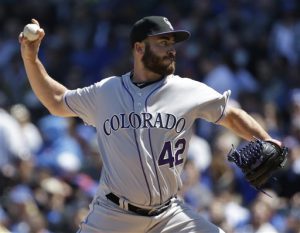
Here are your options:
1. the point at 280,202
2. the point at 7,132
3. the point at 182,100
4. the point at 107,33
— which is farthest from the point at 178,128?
the point at 107,33

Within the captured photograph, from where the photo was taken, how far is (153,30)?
6.33m

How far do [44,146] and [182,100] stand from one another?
6393 mm

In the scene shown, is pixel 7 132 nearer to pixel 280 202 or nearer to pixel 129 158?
pixel 280 202

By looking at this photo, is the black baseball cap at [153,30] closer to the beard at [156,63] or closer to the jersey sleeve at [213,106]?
the beard at [156,63]

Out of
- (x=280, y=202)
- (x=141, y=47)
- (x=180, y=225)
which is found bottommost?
(x=280, y=202)

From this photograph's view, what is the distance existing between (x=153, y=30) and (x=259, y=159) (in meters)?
1.04

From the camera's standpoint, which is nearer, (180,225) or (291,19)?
(180,225)

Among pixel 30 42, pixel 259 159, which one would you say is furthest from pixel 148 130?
pixel 30 42

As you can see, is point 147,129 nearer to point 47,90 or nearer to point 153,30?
point 153,30

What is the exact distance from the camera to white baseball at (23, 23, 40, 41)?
6520mm

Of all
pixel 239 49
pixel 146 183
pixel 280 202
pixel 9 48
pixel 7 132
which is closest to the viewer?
pixel 146 183

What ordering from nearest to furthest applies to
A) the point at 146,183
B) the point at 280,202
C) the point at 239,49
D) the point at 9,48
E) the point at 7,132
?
the point at 146,183
the point at 280,202
the point at 7,132
the point at 239,49
the point at 9,48

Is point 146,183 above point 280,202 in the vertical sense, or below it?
above

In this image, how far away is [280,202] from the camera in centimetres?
981
